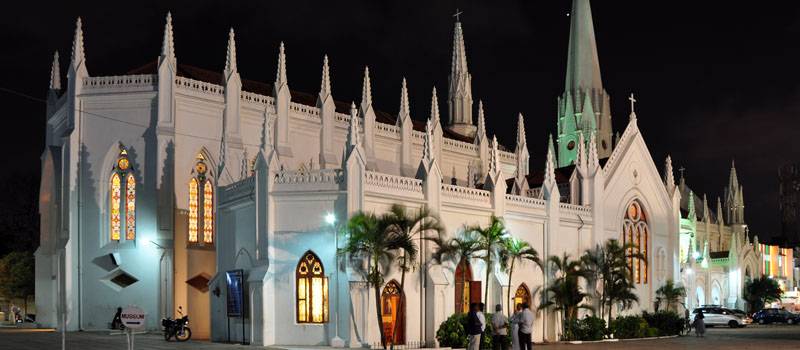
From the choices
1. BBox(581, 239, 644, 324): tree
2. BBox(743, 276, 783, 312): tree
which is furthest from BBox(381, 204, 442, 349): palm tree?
BBox(743, 276, 783, 312): tree

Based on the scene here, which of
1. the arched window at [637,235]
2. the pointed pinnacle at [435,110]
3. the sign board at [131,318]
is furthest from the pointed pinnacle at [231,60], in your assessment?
the sign board at [131,318]

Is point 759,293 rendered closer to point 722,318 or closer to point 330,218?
point 722,318

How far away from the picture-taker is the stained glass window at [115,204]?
1702 inches

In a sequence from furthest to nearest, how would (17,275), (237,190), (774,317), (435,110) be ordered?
(774,317) → (17,275) → (435,110) → (237,190)

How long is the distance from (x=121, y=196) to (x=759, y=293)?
169ft

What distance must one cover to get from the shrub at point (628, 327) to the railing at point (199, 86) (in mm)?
19423

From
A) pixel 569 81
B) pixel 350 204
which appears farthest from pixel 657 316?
pixel 569 81

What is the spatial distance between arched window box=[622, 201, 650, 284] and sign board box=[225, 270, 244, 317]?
20535mm

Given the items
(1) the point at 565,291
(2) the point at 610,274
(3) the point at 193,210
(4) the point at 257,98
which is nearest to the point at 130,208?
(3) the point at 193,210

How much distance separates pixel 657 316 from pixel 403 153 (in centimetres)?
Result: 1535

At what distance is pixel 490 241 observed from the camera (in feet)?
120

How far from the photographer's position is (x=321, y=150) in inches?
1914

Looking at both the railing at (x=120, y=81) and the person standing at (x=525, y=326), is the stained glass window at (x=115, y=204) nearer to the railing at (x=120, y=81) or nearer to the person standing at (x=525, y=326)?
the railing at (x=120, y=81)

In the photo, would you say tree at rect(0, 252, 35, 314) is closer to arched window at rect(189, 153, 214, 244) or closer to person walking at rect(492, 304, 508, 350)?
arched window at rect(189, 153, 214, 244)
